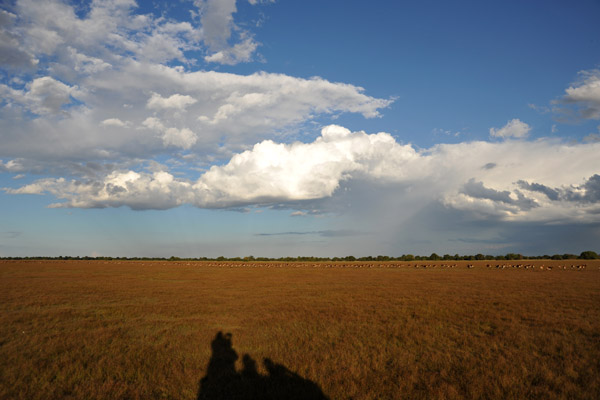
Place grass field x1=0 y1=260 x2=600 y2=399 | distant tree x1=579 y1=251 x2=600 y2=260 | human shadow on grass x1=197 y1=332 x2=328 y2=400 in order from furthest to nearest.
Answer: distant tree x1=579 y1=251 x2=600 y2=260 → grass field x1=0 y1=260 x2=600 y2=399 → human shadow on grass x1=197 y1=332 x2=328 y2=400

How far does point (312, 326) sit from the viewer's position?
551 inches

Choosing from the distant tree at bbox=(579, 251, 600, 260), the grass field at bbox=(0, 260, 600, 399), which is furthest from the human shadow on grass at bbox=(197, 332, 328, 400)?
the distant tree at bbox=(579, 251, 600, 260)

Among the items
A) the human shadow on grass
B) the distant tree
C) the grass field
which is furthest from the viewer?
the distant tree

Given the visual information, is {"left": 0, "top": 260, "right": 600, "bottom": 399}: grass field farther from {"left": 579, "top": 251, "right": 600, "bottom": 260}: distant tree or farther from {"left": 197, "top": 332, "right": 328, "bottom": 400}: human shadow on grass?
{"left": 579, "top": 251, "right": 600, "bottom": 260}: distant tree

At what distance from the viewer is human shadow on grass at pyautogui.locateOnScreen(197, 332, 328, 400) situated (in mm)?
7480

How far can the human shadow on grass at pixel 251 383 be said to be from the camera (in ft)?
24.5

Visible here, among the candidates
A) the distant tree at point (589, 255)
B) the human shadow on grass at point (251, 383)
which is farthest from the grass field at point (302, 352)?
the distant tree at point (589, 255)

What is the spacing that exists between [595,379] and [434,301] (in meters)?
13.1

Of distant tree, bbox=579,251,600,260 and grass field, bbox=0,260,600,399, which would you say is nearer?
grass field, bbox=0,260,600,399

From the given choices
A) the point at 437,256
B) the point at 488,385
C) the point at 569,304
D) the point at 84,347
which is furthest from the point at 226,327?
the point at 437,256

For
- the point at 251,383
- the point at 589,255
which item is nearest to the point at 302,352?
the point at 251,383

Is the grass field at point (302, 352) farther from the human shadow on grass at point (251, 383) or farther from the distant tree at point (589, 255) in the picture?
the distant tree at point (589, 255)

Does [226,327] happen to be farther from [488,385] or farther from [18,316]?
[18,316]

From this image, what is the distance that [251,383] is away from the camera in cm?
815
